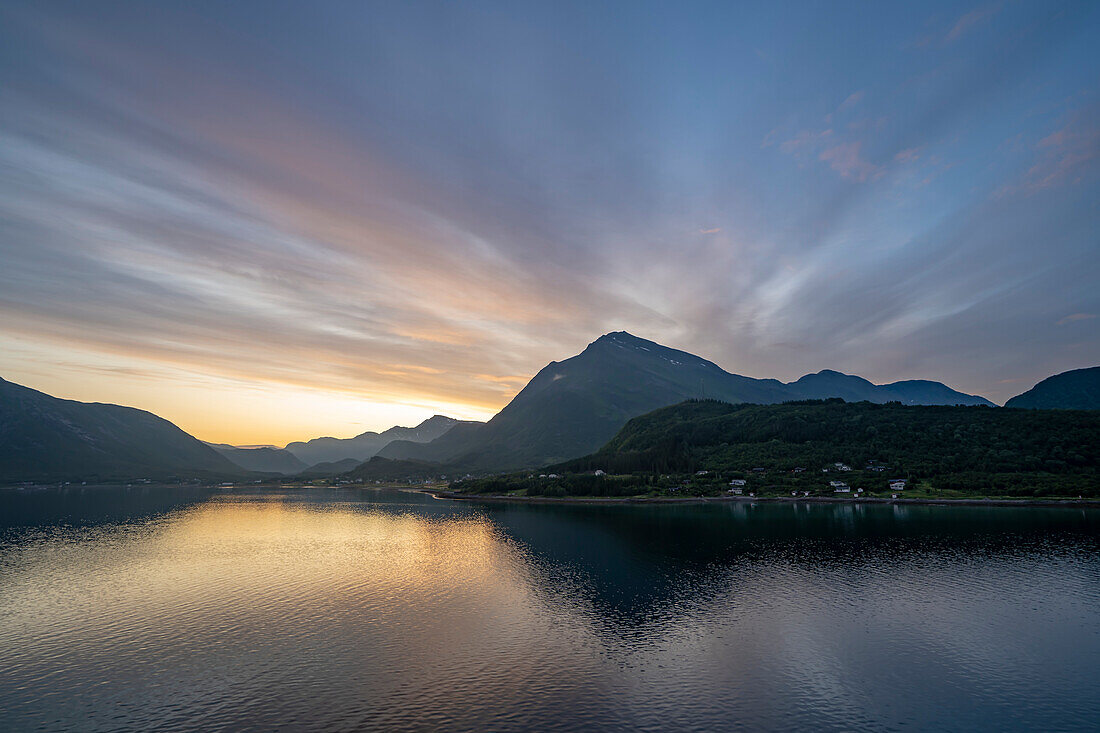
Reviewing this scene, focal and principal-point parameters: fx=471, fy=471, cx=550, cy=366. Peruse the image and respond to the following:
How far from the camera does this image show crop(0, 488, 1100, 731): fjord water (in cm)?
3944

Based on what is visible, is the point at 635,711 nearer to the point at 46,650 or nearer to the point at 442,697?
the point at 442,697

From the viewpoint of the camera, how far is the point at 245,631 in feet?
193

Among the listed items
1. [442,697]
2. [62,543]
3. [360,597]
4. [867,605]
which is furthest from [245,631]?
[62,543]

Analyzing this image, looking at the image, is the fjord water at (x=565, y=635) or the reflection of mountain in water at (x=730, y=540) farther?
the reflection of mountain in water at (x=730, y=540)

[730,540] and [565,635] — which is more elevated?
[730,540]

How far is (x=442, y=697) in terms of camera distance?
4188cm

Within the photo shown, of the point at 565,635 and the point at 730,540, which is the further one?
the point at 730,540

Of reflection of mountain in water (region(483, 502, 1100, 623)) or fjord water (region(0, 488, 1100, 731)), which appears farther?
reflection of mountain in water (region(483, 502, 1100, 623))

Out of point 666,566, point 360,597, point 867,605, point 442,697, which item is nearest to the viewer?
point 442,697

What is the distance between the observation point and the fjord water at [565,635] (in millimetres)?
39438

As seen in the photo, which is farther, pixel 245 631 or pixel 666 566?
pixel 666 566

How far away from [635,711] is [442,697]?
16897 mm

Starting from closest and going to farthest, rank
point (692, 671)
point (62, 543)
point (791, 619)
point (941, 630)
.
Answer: point (692, 671), point (941, 630), point (791, 619), point (62, 543)

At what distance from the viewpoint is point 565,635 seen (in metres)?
57.2
